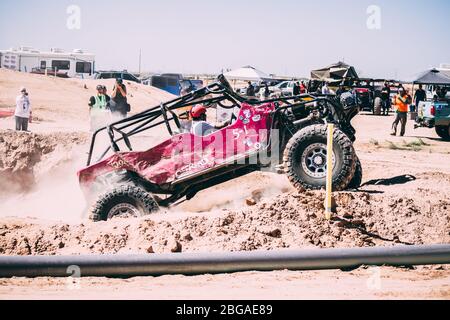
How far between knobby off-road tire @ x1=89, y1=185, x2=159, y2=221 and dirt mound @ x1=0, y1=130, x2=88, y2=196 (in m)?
5.33

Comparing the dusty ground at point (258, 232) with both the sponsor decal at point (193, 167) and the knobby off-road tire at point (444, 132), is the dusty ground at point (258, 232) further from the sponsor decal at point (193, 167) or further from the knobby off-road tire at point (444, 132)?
the knobby off-road tire at point (444, 132)

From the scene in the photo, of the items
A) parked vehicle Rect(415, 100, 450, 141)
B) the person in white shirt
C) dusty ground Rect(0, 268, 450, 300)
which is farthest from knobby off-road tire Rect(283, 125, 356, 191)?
parked vehicle Rect(415, 100, 450, 141)

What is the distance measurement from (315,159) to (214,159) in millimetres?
1414

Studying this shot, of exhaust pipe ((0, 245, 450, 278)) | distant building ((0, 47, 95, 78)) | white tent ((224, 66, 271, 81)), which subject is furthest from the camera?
distant building ((0, 47, 95, 78))

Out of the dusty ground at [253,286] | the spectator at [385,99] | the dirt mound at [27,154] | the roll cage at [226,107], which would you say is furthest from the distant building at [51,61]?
the dusty ground at [253,286]

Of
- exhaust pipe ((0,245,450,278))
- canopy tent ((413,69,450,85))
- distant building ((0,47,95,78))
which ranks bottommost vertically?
exhaust pipe ((0,245,450,278))

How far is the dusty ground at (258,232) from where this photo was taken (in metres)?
5.11

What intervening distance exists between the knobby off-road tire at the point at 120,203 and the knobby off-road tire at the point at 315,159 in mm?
1991

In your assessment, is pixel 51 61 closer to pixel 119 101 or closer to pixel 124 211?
pixel 119 101

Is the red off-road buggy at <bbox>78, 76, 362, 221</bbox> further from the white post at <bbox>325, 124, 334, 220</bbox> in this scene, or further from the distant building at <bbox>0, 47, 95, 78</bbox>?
the distant building at <bbox>0, 47, 95, 78</bbox>

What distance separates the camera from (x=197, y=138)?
A: 7707mm

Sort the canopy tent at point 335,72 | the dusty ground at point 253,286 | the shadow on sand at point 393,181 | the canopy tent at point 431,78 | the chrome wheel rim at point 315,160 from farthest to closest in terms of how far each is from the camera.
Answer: the canopy tent at point 431,78, the canopy tent at point 335,72, the shadow on sand at point 393,181, the chrome wheel rim at point 315,160, the dusty ground at point 253,286

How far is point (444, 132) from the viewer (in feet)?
60.3

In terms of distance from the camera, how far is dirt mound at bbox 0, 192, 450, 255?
251 inches
